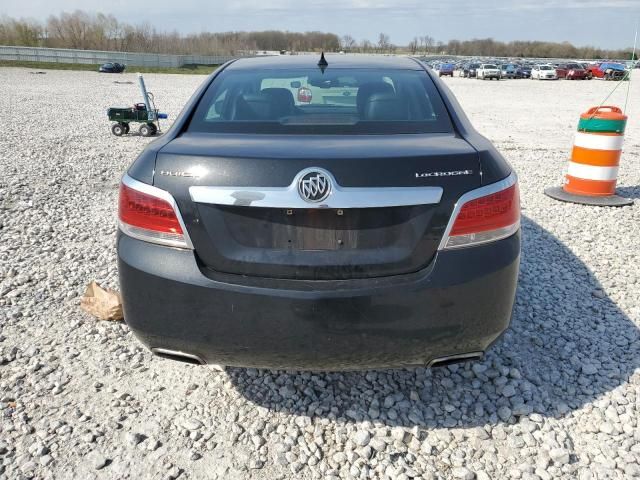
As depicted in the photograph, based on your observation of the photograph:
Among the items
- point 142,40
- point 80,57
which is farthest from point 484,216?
point 142,40

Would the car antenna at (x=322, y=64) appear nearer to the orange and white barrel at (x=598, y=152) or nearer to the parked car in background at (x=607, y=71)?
the orange and white barrel at (x=598, y=152)

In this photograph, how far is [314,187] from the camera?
2.07 metres

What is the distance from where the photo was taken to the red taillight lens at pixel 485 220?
2.18 meters

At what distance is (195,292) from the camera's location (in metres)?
2.19

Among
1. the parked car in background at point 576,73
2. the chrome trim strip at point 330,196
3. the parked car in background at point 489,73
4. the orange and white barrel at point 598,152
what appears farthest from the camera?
the parked car in background at point 576,73

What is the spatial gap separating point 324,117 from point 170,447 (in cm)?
182

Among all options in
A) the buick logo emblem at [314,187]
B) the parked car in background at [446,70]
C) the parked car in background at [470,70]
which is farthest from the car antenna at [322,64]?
the parked car in background at [446,70]

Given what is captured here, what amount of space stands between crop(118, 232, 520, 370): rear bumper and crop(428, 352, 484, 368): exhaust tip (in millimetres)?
34

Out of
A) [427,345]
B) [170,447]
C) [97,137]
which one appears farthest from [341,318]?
[97,137]

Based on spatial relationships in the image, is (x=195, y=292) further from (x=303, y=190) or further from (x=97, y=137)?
(x=97, y=137)

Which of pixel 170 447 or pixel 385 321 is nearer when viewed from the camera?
pixel 385 321

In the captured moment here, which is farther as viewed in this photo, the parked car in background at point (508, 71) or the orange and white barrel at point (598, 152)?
the parked car in background at point (508, 71)

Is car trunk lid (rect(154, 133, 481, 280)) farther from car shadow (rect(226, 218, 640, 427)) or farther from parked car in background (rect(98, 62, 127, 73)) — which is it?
parked car in background (rect(98, 62, 127, 73))

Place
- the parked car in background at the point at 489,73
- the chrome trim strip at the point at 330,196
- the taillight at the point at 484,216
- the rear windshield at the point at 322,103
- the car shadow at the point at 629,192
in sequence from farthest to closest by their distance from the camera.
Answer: the parked car in background at the point at 489,73
the car shadow at the point at 629,192
the rear windshield at the point at 322,103
the taillight at the point at 484,216
the chrome trim strip at the point at 330,196
